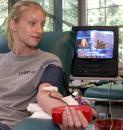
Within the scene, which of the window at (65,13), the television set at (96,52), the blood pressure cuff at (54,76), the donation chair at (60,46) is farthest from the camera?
the window at (65,13)

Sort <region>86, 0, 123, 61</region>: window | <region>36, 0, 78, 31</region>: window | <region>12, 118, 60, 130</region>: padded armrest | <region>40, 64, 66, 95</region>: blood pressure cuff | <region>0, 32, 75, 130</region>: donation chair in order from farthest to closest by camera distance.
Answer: <region>86, 0, 123, 61</region>: window → <region>36, 0, 78, 31</region>: window → <region>0, 32, 75, 130</region>: donation chair → <region>40, 64, 66, 95</region>: blood pressure cuff → <region>12, 118, 60, 130</region>: padded armrest

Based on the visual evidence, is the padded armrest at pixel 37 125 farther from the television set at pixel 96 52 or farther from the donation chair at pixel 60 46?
the television set at pixel 96 52

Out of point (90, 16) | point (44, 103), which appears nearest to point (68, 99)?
point (44, 103)

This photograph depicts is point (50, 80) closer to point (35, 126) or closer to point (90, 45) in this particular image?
point (35, 126)

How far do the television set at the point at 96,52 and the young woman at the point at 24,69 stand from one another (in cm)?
93

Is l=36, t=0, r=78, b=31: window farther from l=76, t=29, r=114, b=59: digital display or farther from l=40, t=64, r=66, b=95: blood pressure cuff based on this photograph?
l=40, t=64, r=66, b=95: blood pressure cuff

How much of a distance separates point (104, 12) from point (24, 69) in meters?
7.25

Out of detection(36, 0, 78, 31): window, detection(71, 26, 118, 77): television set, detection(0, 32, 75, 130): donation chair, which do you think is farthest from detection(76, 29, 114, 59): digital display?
detection(36, 0, 78, 31): window

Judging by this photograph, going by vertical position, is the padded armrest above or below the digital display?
below

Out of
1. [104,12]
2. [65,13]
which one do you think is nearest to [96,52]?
[65,13]

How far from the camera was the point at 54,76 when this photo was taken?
1.34 meters

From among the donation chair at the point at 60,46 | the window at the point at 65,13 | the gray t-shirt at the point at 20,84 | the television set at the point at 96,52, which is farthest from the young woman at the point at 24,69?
the window at the point at 65,13

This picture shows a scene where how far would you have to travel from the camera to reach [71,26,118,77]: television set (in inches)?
94.3

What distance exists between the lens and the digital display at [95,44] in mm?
2410
